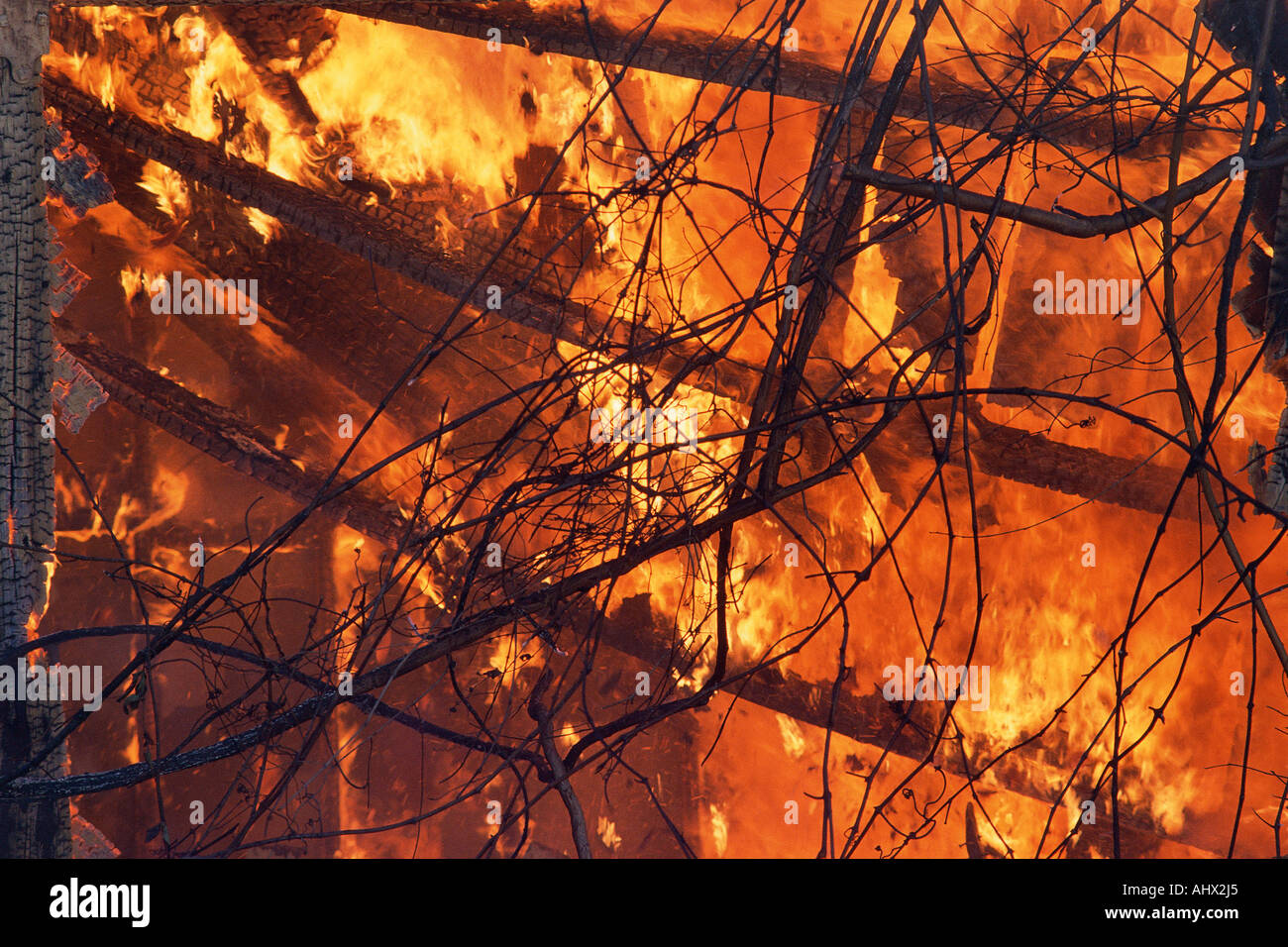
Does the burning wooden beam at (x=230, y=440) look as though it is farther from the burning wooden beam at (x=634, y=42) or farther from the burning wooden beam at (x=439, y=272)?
the burning wooden beam at (x=634, y=42)

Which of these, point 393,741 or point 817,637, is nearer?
point 817,637

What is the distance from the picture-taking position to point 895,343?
2.33 m

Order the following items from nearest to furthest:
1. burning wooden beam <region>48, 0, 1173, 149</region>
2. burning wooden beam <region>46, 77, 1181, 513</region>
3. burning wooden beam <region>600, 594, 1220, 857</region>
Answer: burning wooden beam <region>48, 0, 1173, 149</region>, burning wooden beam <region>46, 77, 1181, 513</region>, burning wooden beam <region>600, 594, 1220, 857</region>

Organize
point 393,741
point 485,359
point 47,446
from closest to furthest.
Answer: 1. point 47,446
2. point 485,359
3. point 393,741

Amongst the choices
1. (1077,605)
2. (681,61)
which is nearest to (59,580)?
(681,61)

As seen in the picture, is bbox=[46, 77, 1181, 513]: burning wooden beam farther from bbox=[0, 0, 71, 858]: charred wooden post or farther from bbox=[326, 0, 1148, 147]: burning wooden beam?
bbox=[326, 0, 1148, 147]: burning wooden beam

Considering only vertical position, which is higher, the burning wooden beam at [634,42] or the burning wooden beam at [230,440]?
the burning wooden beam at [634,42]

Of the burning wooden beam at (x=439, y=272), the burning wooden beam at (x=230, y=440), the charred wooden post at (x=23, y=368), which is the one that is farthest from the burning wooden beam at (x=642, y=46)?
the burning wooden beam at (x=230, y=440)

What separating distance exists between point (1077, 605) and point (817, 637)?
699 millimetres

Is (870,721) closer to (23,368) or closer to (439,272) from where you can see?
(439,272)

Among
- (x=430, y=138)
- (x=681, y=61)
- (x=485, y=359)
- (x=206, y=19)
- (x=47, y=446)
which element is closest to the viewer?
(x=47, y=446)

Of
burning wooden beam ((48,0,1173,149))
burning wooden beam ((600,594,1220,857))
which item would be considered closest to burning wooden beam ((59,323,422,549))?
burning wooden beam ((600,594,1220,857))

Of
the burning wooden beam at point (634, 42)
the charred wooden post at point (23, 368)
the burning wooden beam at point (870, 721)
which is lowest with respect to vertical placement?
the burning wooden beam at point (870, 721)

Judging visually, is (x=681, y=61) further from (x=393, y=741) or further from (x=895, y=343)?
(x=393, y=741)
